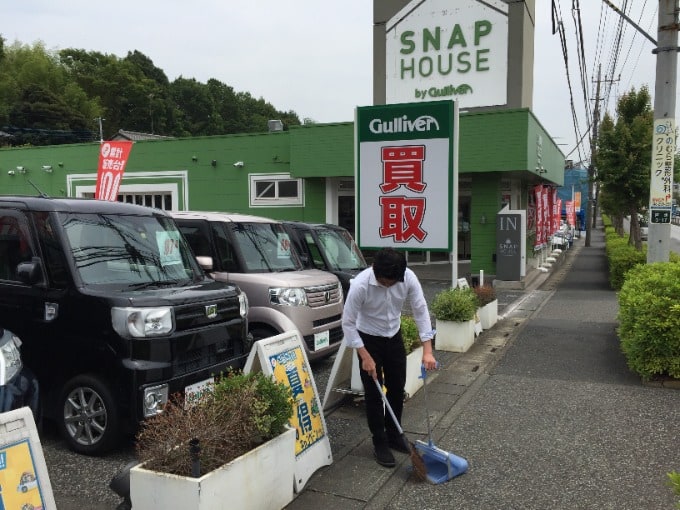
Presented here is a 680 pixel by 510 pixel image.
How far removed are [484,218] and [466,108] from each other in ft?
11.3

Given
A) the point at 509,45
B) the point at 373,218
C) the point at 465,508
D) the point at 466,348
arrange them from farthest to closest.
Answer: the point at 509,45 → the point at 466,348 → the point at 373,218 → the point at 465,508

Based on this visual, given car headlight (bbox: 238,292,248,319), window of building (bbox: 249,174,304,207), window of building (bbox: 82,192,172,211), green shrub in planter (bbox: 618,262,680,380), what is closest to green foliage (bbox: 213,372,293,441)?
car headlight (bbox: 238,292,248,319)

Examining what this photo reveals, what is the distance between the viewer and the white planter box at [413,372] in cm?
591

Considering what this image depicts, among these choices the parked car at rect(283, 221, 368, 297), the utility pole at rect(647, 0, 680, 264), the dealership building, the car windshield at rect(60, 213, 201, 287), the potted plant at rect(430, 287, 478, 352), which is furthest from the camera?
the dealership building

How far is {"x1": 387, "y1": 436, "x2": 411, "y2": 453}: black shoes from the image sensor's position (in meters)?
4.49

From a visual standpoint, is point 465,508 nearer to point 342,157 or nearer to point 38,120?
point 342,157

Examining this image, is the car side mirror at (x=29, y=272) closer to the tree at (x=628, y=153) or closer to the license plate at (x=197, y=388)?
the license plate at (x=197, y=388)

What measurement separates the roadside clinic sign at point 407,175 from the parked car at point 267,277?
1051 millimetres

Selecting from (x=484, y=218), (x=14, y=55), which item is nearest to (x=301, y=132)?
(x=484, y=218)

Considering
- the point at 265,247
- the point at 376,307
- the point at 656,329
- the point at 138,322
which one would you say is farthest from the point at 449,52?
the point at 138,322

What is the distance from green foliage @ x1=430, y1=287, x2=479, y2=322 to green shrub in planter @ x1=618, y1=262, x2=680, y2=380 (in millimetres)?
2117

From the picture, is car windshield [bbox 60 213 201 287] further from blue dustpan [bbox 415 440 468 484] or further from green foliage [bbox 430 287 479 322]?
green foliage [bbox 430 287 479 322]

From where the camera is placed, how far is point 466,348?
8.20m

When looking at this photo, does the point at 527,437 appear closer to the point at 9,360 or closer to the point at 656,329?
the point at 656,329
